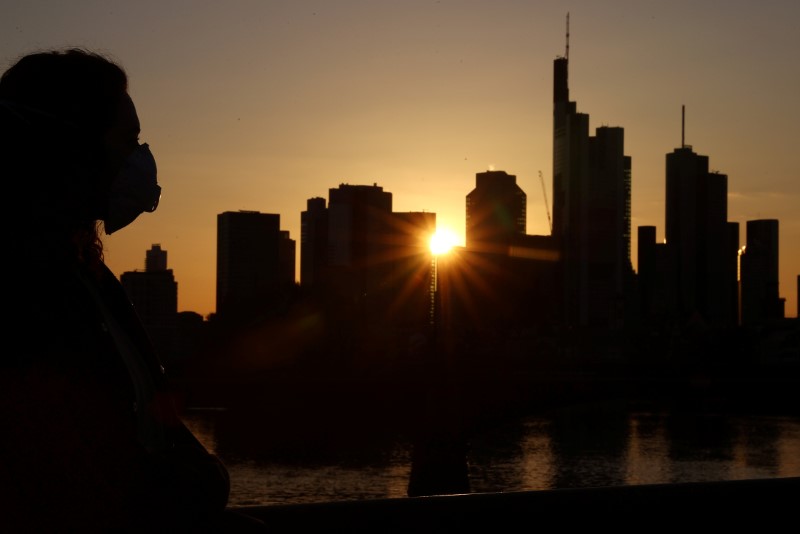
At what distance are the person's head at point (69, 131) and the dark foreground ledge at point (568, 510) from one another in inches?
36.7

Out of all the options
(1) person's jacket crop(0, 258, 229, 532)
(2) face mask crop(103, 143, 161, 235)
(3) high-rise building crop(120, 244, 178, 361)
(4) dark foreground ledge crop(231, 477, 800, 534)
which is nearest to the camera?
(1) person's jacket crop(0, 258, 229, 532)

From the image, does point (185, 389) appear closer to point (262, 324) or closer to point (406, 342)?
point (262, 324)

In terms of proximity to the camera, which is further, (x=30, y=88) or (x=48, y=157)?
A: (x=30, y=88)

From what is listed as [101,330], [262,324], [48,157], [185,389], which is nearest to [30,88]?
[48,157]

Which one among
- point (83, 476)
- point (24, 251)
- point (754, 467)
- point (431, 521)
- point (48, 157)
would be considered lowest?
point (754, 467)

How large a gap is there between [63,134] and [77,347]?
1.08ft

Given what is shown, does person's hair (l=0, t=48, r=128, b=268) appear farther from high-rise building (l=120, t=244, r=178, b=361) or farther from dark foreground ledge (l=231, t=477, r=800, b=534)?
high-rise building (l=120, t=244, r=178, b=361)

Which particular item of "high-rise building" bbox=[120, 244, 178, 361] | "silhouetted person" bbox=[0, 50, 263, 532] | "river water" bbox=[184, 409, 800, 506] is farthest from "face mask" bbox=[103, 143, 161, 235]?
"high-rise building" bbox=[120, 244, 178, 361]

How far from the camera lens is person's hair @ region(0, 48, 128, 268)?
1511 mm

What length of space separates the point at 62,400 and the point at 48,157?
36 cm

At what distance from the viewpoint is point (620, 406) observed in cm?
10469

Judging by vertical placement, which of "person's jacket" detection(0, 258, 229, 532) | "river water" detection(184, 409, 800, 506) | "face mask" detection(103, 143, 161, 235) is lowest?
"river water" detection(184, 409, 800, 506)

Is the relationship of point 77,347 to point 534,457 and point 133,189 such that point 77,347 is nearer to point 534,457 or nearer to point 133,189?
point 133,189

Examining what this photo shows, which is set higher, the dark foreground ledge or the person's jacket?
the person's jacket
